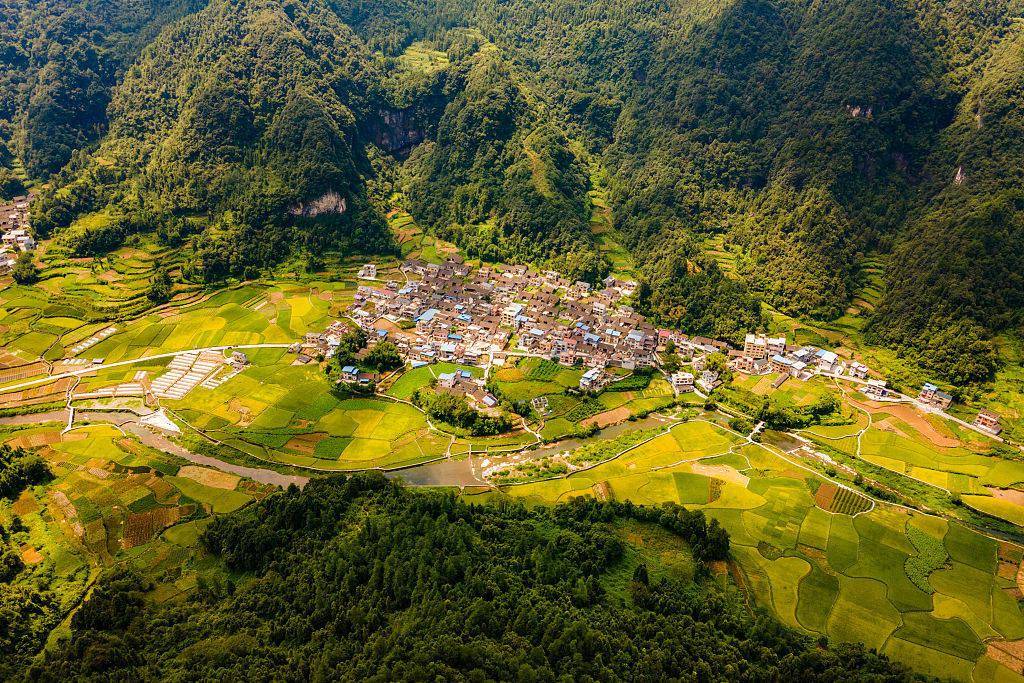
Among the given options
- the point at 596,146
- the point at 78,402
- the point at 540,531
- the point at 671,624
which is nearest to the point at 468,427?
the point at 540,531

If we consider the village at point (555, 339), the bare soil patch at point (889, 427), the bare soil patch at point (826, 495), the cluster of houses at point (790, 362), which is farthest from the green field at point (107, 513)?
the bare soil patch at point (889, 427)

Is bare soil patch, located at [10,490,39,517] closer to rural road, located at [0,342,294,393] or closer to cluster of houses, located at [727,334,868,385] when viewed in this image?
rural road, located at [0,342,294,393]

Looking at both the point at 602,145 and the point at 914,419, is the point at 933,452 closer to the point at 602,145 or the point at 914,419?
the point at 914,419

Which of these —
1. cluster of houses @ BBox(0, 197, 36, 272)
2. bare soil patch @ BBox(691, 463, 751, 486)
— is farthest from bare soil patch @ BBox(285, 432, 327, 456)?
cluster of houses @ BBox(0, 197, 36, 272)

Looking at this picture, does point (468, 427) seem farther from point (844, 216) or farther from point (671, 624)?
point (844, 216)

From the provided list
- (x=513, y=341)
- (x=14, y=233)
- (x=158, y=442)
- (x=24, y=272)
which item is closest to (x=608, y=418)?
(x=513, y=341)

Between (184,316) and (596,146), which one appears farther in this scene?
(596,146)

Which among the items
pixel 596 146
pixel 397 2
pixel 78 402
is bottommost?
pixel 78 402

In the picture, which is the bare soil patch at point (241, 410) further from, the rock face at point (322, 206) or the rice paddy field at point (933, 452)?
the rice paddy field at point (933, 452)
